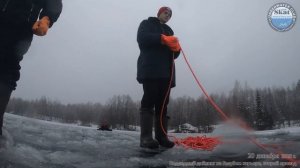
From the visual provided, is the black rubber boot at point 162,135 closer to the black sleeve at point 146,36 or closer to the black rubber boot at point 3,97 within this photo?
the black sleeve at point 146,36

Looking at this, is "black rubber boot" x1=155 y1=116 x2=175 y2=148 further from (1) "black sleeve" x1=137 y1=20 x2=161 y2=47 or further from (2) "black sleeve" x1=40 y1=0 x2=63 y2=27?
(2) "black sleeve" x1=40 y1=0 x2=63 y2=27

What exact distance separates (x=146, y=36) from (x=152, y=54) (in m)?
0.22

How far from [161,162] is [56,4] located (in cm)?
185

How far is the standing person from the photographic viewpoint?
11.4 feet

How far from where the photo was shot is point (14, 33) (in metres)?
2.62

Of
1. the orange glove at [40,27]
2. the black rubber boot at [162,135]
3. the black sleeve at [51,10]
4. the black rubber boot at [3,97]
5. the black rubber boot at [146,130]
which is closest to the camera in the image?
the black rubber boot at [3,97]

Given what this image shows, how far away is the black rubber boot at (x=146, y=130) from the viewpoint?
128 inches

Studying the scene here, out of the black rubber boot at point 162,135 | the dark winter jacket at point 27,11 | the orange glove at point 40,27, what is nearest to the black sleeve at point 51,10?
the dark winter jacket at point 27,11

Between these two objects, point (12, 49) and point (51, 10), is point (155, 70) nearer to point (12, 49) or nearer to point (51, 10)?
point (51, 10)

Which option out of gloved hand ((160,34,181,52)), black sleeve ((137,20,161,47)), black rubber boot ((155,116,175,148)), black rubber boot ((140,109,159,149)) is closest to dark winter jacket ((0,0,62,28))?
black sleeve ((137,20,161,47))

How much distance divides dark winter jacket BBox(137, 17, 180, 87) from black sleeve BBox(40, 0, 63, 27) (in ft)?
3.45

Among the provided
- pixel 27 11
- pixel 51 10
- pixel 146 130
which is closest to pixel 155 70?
pixel 146 130

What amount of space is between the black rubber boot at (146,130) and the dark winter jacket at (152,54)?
1.28 feet

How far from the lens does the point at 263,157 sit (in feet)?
6.88
